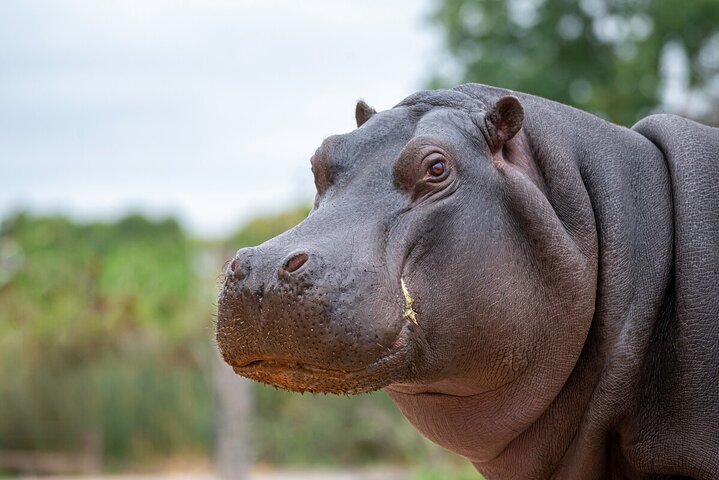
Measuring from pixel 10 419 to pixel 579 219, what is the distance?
615 inches

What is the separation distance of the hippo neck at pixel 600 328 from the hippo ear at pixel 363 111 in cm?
37

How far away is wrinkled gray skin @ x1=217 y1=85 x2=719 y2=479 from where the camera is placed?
263 centimetres

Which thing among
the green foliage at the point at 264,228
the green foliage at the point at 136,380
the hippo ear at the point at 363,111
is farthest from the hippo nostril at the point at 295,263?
the green foliage at the point at 264,228

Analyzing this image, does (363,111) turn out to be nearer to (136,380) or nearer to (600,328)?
(600,328)

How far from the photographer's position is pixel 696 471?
2.87m

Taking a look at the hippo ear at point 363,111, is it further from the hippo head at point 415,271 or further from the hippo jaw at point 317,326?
the hippo jaw at point 317,326

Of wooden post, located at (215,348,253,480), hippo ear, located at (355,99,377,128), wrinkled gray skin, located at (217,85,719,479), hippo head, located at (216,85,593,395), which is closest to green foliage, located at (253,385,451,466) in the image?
wooden post, located at (215,348,253,480)

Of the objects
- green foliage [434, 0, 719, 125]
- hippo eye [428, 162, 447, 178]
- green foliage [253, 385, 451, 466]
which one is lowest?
green foliage [253, 385, 451, 466]

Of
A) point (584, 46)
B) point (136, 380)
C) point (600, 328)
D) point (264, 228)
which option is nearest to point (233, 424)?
point (136, 380)

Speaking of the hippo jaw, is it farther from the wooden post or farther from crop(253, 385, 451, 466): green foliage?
crop(253, 385, 451, 466): green foliage

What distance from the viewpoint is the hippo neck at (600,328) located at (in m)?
2.97

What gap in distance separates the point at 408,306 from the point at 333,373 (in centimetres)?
27

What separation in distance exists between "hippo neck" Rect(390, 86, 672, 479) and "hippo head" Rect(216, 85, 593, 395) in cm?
9

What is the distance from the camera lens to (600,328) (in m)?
2.99
